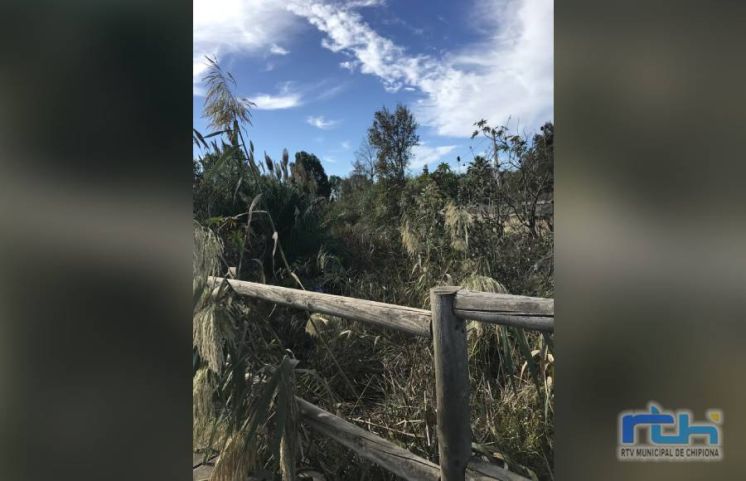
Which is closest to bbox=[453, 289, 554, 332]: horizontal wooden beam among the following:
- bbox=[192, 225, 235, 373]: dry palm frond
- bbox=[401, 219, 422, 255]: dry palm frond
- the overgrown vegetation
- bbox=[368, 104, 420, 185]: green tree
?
the overgrown vegetation

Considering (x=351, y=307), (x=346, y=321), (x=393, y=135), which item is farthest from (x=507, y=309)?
(x=393, y=135)

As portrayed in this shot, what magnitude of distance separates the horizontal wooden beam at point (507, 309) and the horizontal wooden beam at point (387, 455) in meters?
0.51

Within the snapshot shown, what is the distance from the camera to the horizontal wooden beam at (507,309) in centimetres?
125

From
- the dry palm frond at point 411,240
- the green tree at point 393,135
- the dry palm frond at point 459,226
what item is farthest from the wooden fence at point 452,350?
the green tree at point 393,135

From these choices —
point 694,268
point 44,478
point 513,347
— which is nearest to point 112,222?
point 44,478

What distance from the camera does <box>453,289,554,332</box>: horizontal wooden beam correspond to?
1254 millimetres

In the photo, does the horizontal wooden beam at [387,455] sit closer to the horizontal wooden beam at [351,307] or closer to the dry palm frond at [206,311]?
the horizontal wooden beam at [351,307]

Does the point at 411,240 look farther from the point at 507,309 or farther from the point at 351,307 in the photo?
the point at 507,309

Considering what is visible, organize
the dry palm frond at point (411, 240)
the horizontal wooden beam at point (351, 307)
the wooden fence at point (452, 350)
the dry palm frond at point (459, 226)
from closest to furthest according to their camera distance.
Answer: the wooden fence at point (452, 350)
the horizontal wooden beam at point (351, 307)
the dry palm frond at point (459, 226)
the dry palm frond at point (411, 240)

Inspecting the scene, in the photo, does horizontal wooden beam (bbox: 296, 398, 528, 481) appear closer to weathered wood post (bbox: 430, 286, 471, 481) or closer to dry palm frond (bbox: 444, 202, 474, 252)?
weathered wood post (bbox: 430, 286, 471, 481)

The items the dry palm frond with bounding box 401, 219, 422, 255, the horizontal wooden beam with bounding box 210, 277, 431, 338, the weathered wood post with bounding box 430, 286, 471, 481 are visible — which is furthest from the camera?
the dry palm frond with bounding box 401, 219, 422, 255

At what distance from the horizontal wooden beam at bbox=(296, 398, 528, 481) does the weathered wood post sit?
2.2 inches

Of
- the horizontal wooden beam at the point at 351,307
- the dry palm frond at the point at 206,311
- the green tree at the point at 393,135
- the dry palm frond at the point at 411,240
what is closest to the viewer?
the dry palm frond at the point at 206,311

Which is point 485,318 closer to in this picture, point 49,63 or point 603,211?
point 603,211
